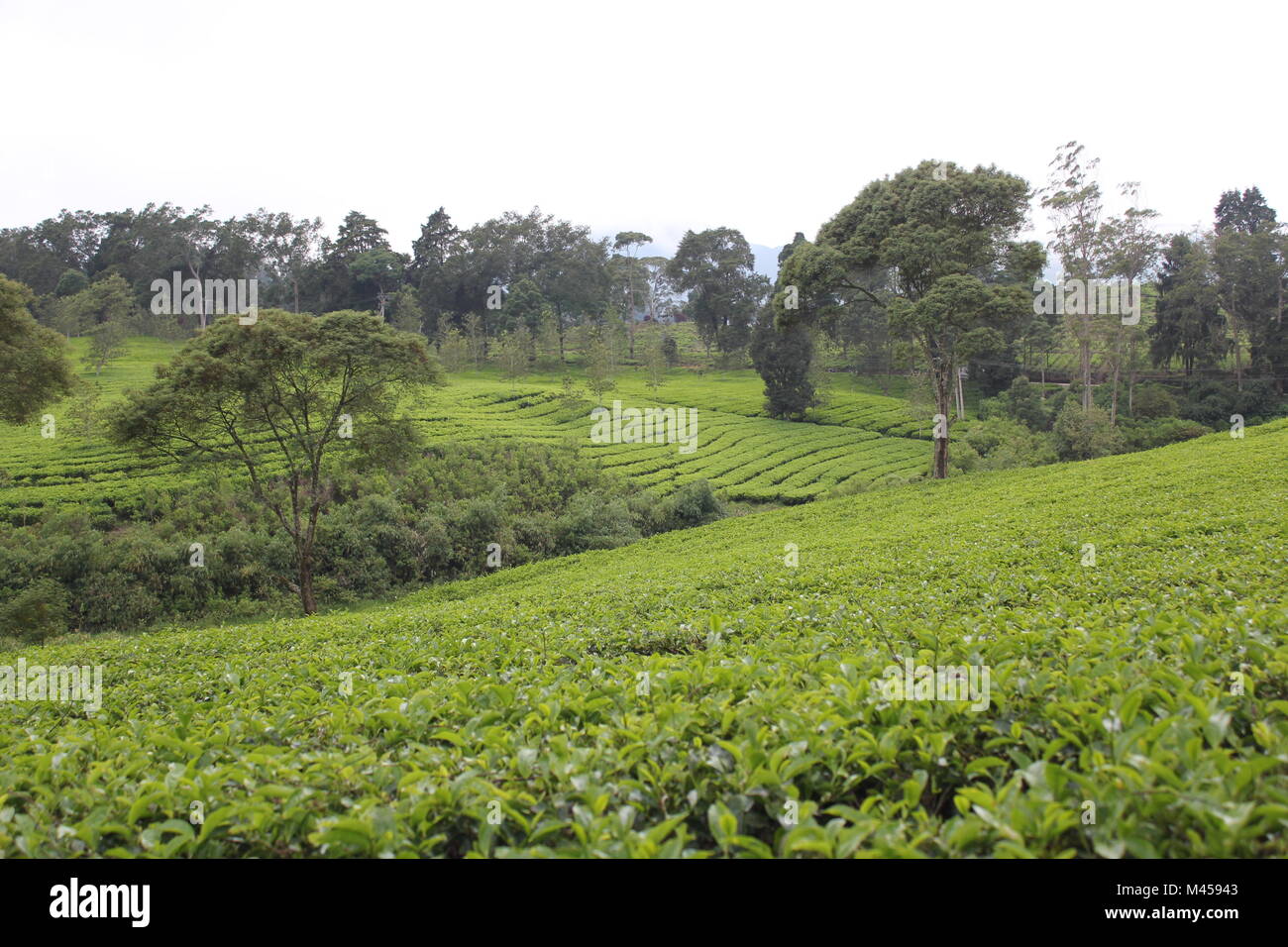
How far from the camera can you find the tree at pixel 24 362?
48.0ft

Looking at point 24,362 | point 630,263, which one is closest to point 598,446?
point 24,362

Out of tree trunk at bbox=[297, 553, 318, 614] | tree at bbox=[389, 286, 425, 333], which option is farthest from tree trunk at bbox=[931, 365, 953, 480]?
tree at bbox=[389, 286, 425, 333]

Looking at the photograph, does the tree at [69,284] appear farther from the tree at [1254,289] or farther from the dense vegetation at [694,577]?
the tree at [1254,289]

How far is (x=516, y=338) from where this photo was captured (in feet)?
153

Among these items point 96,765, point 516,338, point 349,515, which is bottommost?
point 349,515

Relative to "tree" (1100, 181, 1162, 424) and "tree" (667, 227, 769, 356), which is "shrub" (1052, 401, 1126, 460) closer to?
"tree" (1100, 181, 1162, 424)

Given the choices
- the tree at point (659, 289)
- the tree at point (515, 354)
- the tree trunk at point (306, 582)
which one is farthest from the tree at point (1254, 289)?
the tree trunk at point (306, 582)

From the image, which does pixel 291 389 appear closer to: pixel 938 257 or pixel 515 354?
pixel 938 257

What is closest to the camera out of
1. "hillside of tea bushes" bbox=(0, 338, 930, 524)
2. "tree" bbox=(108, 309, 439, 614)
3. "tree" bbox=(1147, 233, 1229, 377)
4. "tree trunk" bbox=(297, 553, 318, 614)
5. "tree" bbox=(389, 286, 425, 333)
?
"tree" bbox=(108, 309, 439, 614)

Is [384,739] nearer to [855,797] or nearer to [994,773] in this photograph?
[855,797]

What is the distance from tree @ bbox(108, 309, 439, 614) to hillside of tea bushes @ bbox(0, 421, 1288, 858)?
10484mm

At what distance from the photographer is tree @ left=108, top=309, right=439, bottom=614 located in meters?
14.2
